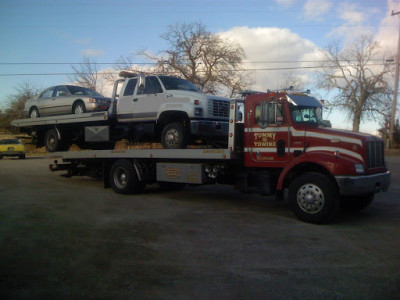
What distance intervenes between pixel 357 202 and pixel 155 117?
209 inches

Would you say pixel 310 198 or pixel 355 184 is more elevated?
pixel 355 184

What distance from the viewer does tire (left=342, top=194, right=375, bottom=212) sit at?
826cm

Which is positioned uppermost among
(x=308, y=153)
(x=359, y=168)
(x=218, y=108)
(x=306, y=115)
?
(x=218, y=108)

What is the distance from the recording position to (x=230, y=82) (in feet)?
107

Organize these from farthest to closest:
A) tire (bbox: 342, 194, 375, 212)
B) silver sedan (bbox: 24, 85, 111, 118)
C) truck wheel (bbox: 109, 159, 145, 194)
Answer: silver sedan (bbox: 24, 85, 111, 118) → truck wheel (bbox: 109, 159, 145, 194) → tire (bbox: 342, 194, 375, 212)

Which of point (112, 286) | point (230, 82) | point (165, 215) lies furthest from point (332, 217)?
point (230, 82)

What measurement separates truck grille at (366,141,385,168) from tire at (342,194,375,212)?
38.4 inches

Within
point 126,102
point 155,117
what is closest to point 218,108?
point 155,117

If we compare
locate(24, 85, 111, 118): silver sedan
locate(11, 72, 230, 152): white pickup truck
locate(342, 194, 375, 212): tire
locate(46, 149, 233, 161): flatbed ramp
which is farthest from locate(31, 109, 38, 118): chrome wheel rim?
locate(342, 194, 375, 212): tire

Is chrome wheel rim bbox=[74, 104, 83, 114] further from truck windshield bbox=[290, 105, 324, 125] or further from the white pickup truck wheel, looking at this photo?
truck windshield bbox=[290, 105, 324, 125]

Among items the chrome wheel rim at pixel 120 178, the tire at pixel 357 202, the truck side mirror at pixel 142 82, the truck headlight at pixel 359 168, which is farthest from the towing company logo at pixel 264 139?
the chrome wheel rim at pixel 120 178

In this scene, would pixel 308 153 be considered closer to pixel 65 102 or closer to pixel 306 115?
pixel 306 115

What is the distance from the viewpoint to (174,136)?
372 inches

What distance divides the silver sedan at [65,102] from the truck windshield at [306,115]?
613 centimetres
